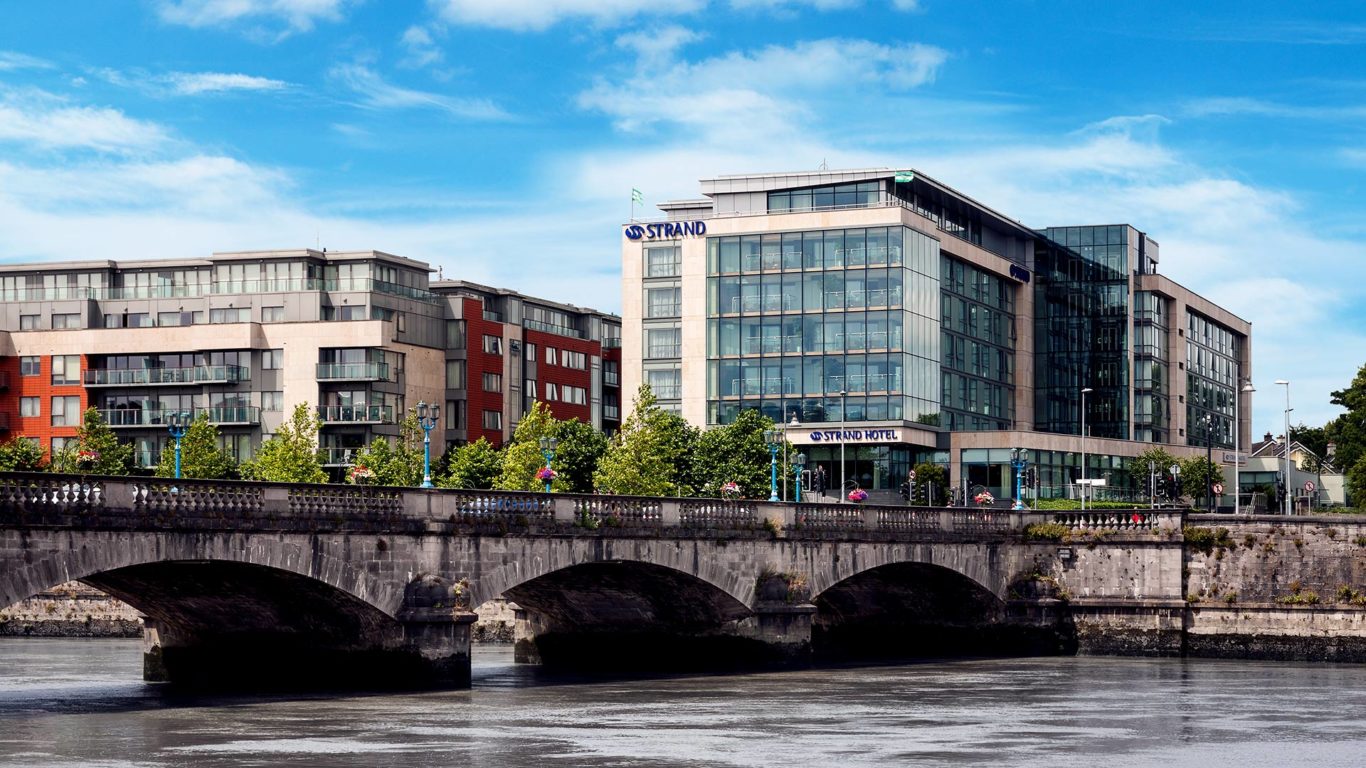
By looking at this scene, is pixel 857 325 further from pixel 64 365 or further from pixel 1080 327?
pixel 64 365

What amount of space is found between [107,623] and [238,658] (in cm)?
4006

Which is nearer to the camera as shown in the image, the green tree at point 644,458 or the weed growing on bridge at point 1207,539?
the weed growing on bridge at point 1207,539

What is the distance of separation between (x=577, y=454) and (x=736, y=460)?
10.2 metres

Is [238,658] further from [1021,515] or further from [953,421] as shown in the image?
[953,421]

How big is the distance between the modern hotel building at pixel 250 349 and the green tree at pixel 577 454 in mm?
22174

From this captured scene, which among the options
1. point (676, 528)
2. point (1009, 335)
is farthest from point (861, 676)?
point (1009, 335)

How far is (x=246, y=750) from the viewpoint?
4181 centimetres

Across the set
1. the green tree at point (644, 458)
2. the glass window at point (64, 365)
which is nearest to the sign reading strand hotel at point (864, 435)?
the green tree at point (644, 458)

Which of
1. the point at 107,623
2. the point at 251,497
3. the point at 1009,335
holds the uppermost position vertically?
the point at 1009,335

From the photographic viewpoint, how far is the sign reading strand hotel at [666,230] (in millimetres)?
136875

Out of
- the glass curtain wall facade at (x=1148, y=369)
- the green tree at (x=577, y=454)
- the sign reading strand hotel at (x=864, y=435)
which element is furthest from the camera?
the glass curtain wall facade at (x=1148, y=369)

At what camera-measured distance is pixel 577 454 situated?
117 meters

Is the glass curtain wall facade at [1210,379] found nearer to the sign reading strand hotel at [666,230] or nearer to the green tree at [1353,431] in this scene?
the green tree at [1353,431]

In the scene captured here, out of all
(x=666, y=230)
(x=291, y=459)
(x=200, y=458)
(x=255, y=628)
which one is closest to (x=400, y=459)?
(x=291, y=459)
